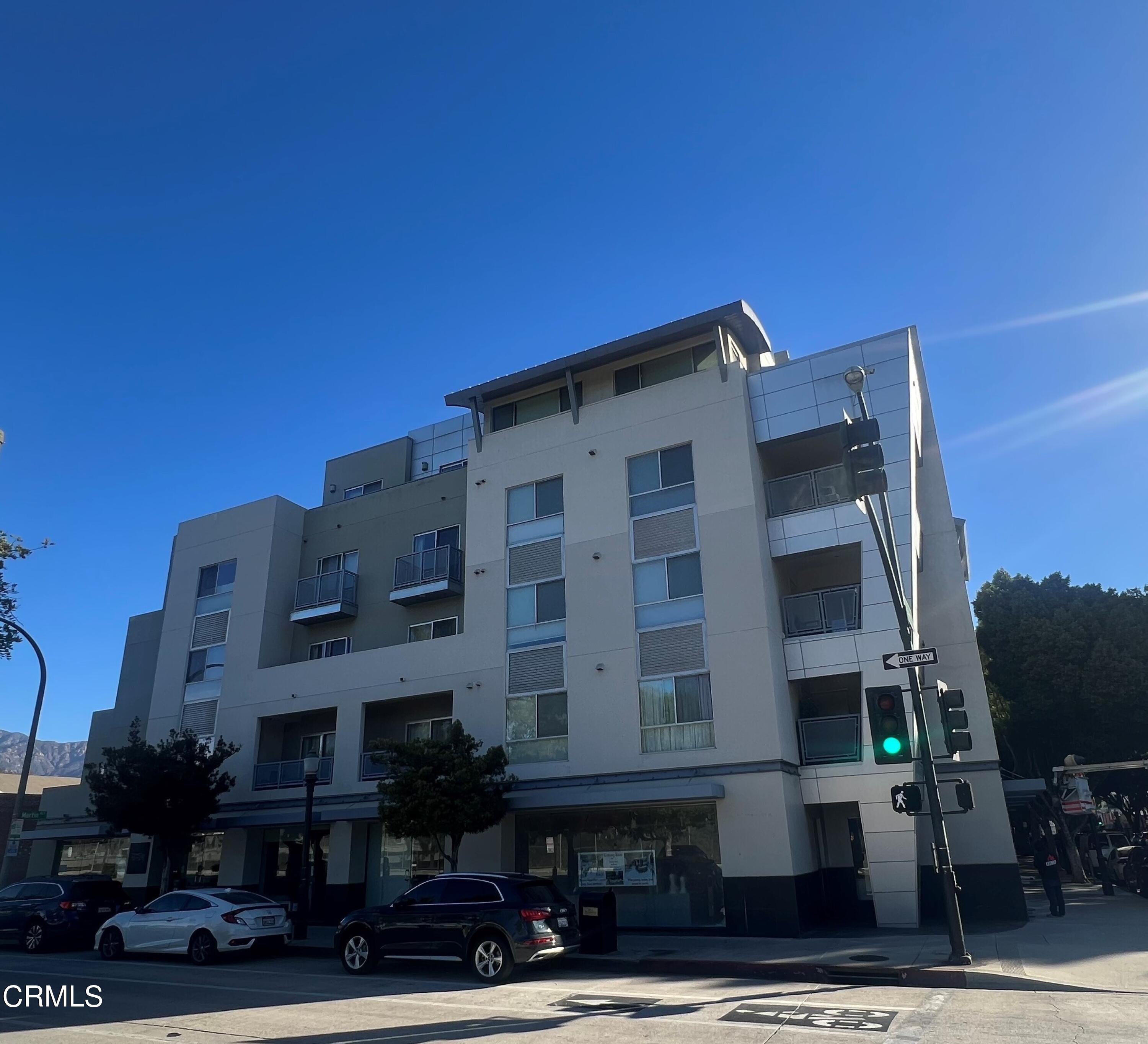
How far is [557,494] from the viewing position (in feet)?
80.0

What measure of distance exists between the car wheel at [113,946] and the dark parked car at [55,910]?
8.62 ft

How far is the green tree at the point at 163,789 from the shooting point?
77.4 feet

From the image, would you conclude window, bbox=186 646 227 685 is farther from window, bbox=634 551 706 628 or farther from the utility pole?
the utility pole

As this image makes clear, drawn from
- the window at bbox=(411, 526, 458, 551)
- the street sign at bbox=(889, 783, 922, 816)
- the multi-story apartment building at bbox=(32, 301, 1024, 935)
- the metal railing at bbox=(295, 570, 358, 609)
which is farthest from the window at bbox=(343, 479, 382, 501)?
the street sign at bbox=(889, 783, 922, 816)

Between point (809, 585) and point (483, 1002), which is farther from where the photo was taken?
point (809, 585)

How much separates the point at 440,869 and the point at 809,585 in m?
12.5

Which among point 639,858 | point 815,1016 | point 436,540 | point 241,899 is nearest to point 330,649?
point 436,540

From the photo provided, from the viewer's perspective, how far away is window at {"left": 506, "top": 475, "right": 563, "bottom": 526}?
79.8ft

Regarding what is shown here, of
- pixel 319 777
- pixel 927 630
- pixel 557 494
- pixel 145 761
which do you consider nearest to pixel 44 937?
pixel 145 761

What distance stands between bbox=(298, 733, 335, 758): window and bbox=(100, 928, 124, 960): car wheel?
854 centimetres

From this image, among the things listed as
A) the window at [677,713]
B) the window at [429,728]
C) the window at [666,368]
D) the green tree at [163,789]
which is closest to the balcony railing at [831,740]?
the window at [677,713]

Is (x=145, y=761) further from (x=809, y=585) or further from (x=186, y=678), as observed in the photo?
(x=809, y=585)

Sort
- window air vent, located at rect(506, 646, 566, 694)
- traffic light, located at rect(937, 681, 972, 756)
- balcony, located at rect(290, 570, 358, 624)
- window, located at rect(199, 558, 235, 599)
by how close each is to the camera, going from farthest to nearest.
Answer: window, located at rect(199, 558, 235, 599)
balcony, located at rect(290, 570, 358, 624)
window air vent, located at rect(506, 646, 566, 694)
traffic light, located at rect(937, 681, 972, 756)

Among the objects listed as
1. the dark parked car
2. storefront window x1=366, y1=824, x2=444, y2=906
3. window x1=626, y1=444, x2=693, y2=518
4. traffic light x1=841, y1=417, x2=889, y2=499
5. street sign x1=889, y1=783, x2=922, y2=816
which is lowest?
the dark parked car
